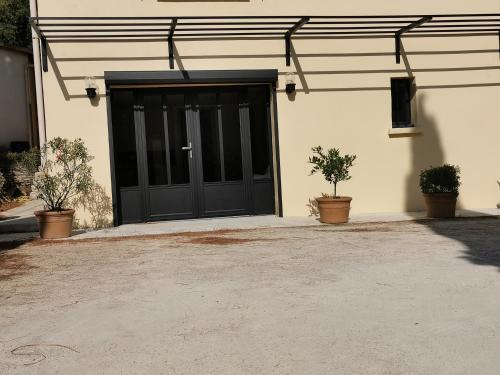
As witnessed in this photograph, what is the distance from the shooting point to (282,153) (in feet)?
31.7

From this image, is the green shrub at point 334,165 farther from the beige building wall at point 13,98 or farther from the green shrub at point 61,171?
the beige building wall at point 13,98

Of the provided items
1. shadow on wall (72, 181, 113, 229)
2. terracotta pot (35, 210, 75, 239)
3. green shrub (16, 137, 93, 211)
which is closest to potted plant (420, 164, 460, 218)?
shadow on wall (72, 181, 113, 229)

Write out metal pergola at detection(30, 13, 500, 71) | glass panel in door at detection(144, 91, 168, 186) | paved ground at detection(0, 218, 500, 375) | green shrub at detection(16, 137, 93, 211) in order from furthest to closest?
glass panel in door at detection(144, 91, 168, 186) → metal pergola at detection(30, 13, 500, 71) → green shrub at detection(16, 137, 93, 211) → paved ground at detection(0, 218, 500, 375)

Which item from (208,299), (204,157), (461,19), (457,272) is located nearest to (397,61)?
(461,19)

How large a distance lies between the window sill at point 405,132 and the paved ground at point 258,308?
3.17m

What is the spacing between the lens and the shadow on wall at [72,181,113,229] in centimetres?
916

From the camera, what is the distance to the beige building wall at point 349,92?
9.07m

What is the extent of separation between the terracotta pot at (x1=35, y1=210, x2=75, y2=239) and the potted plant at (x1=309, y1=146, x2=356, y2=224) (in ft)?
12.7

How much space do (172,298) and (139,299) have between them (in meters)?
0.27

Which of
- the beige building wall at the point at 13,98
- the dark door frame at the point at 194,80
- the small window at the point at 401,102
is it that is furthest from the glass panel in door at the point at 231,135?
the beige building wall at the point at 13,98

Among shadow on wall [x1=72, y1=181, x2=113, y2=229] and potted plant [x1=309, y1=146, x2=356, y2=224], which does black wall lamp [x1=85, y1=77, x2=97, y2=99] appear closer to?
shadow on wall [x1=72, y1=181, x2=113, y2=229]

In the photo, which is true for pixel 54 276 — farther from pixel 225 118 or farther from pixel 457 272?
pixel 225 118

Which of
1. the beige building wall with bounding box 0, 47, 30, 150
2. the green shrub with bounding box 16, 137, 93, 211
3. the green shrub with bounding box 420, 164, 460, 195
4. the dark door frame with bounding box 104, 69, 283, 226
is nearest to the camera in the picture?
the green shrub with bounding box 16, 137, 93, 211

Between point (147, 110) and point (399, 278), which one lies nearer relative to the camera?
point (399, 278)
